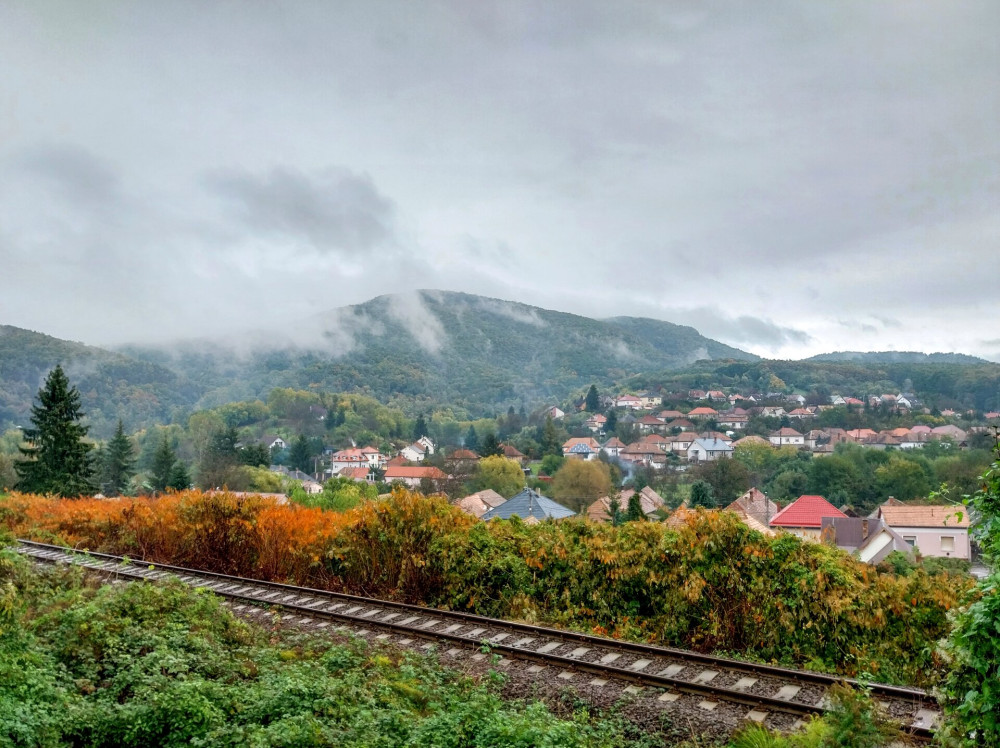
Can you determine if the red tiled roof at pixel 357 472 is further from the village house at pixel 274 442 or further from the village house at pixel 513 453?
the village house at pixel 274 442

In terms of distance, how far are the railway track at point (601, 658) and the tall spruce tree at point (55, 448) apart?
28767 millimetres

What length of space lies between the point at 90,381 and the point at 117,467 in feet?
373

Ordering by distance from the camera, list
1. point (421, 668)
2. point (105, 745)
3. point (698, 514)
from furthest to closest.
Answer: point (698, 514) < point (421, 668) < point (105, 745)

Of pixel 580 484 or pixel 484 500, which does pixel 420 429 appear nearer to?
pixel 580 484

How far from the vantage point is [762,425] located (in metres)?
104

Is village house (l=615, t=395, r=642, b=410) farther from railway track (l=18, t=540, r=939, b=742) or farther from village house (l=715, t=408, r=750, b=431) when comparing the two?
railway track (l=18, t=540, r=939, b=742)

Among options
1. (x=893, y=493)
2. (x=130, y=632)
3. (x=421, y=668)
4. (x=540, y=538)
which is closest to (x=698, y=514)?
(x=540, y=538)

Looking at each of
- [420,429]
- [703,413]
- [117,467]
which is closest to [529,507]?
[117,467]

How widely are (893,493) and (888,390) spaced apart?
84.9 metres

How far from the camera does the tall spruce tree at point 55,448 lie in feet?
107

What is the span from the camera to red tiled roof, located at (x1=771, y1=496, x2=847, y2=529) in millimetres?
36156

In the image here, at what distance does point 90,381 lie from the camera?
14800 cm

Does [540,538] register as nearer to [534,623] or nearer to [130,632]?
[534,623]

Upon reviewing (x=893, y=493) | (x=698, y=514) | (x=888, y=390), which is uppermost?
(x=888, y=390)
